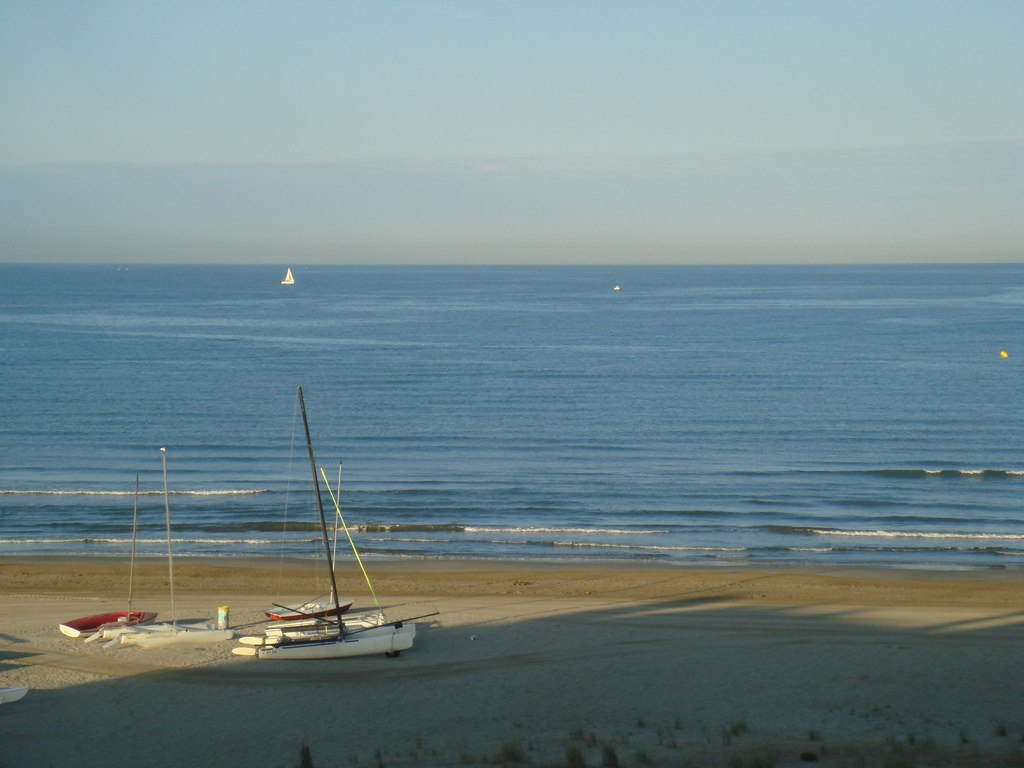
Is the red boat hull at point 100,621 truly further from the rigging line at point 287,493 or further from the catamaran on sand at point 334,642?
the rigging line at point 287,493

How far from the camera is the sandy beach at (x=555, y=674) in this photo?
16109mm

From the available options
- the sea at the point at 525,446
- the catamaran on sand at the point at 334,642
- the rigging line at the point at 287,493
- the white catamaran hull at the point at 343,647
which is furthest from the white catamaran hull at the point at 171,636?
the rigging line at the point at 287,493

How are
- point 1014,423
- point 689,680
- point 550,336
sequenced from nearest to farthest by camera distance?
point 689,680 → point 1014,423 → point 550,336

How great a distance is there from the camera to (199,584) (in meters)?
28.2

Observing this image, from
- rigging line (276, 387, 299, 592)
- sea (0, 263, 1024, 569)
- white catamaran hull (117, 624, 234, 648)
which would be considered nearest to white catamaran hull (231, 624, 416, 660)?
white catamaran hull (117, 624, 234, 648)

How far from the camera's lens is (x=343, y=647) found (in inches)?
856

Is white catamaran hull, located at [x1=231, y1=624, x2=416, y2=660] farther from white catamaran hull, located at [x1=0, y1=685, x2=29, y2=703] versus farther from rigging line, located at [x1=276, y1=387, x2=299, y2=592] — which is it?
rigging line, located at [x1=276, y1=387, x2=299, y2=592]

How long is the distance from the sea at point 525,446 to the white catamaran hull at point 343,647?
21.6ft

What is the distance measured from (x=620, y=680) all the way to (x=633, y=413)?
34.9 meters

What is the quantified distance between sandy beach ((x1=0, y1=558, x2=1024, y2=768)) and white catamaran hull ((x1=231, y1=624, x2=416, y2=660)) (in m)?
0.24

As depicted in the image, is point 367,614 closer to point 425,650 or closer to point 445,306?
point 425,650

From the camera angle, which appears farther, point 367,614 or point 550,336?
point 550,336

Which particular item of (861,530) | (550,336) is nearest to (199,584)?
(861,530)

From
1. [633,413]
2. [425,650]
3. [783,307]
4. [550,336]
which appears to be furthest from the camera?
[783,307]
